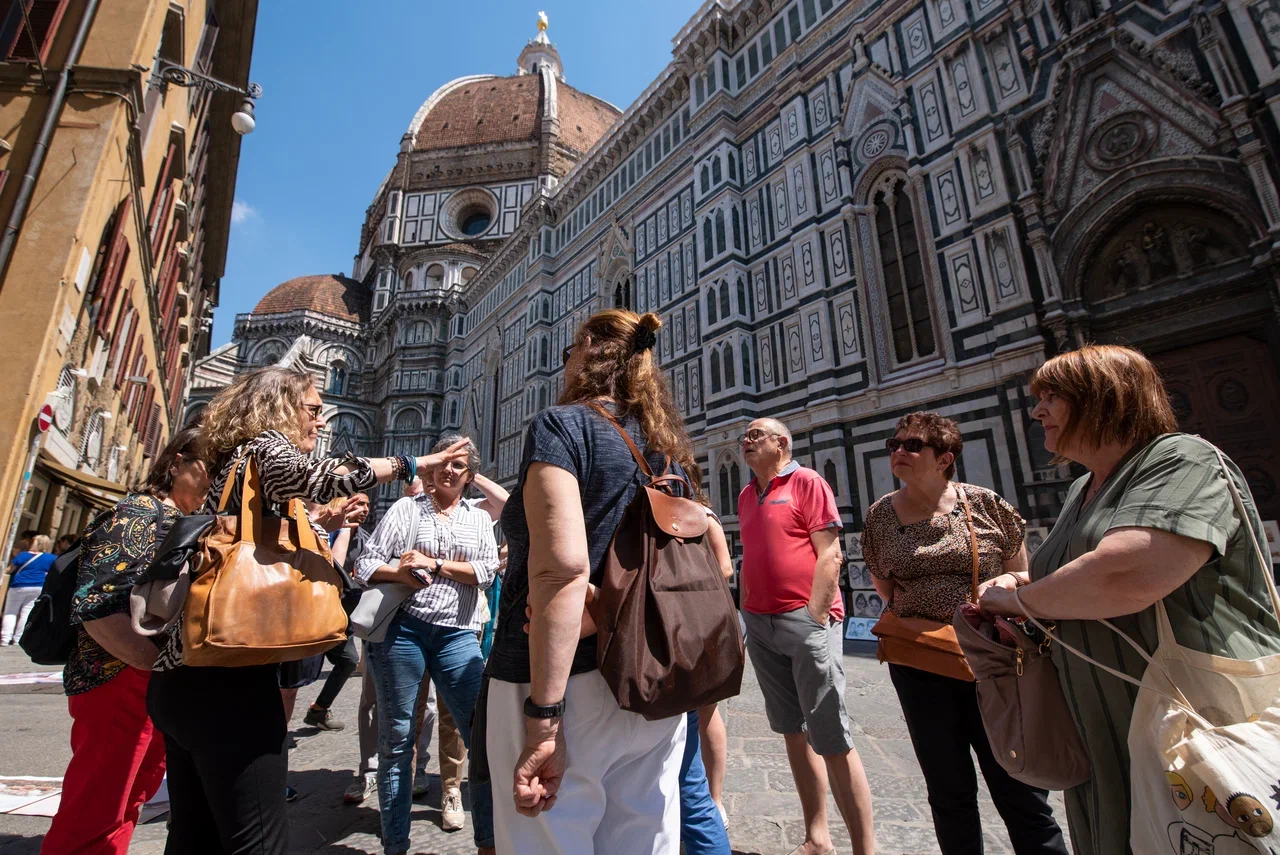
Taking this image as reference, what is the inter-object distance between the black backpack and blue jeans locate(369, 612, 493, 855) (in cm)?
104

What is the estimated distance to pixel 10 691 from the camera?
571 centimetres

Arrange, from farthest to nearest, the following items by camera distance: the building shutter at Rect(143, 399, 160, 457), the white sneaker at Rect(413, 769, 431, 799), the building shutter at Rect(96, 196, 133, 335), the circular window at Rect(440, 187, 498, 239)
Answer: the circular window at Rect(440, 187, 498, 239)
the building shutter at Rect(143, 399, 160, 457)
the building shutter at Rect(96, 196, 133, 335)
the white sneaker at Rect(413, 769, 431, 799)

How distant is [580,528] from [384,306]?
132 feet

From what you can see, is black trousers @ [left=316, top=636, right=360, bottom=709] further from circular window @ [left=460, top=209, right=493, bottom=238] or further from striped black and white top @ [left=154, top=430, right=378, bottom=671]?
circular window @ [left=460, top=209, right=493, bottom=238]

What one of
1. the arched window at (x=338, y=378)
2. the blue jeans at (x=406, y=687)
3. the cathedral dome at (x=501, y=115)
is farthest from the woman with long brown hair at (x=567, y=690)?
the cathedral dome at (x=501, y=115)

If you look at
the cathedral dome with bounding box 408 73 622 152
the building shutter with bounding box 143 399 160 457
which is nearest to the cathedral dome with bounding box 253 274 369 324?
the cathedral dome with bounding box 408 73 622 152

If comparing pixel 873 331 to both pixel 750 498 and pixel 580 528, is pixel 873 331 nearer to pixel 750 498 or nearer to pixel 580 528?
pixel 750 498

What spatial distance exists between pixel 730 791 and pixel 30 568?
9.30 m

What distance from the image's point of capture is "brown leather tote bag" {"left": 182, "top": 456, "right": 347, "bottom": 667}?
1406 millimetres

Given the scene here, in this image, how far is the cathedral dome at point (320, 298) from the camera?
39.0 metres

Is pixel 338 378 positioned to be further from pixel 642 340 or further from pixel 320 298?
pixel 642 340

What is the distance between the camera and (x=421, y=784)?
329cm

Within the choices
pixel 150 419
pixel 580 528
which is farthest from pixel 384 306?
pixel 580 528

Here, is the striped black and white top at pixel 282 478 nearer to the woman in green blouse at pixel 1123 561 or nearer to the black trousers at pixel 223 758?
the black trousers at pixel 223 758
